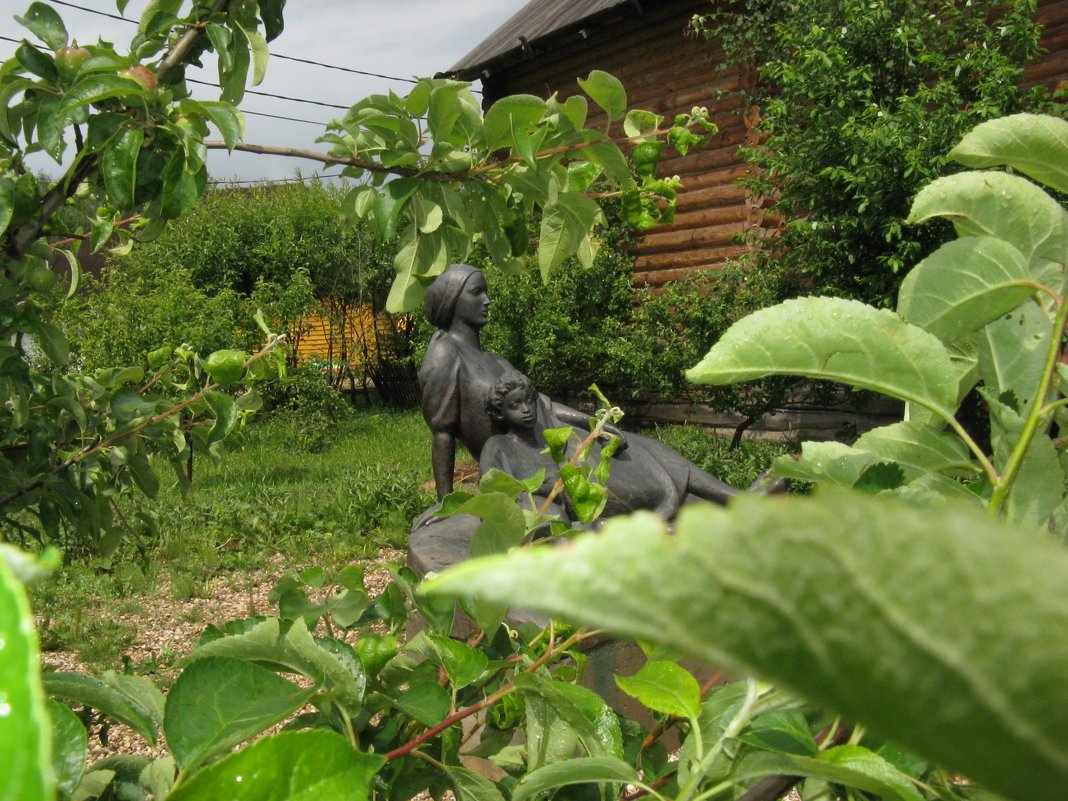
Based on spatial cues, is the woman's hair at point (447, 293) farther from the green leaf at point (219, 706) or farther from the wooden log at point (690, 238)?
the wooden log at point (690, 238)

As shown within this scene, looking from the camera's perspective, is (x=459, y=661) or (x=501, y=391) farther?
(x=501, y=391)

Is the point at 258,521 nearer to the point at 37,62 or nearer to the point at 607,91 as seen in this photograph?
the point at 37,62

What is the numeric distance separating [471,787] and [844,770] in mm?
399

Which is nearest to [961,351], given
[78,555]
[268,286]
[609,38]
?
[78,555]

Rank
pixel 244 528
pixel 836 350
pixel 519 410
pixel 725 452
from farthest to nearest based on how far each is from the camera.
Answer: pixel 725 452, pixel 244 528, pixel 519 410, pixel 836 350

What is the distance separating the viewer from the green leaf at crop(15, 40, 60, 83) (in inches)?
42.1

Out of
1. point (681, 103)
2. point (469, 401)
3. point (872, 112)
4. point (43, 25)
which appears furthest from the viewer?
point (681, 103)

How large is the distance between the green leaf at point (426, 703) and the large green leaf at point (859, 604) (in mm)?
569

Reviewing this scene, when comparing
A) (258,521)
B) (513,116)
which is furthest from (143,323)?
(513,116)

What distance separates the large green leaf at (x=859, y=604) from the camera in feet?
0.55

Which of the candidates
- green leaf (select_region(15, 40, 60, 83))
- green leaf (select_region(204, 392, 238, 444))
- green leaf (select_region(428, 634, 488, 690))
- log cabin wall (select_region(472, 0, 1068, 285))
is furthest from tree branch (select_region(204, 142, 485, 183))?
log cabin wall (select_region(472, 0, 1068, 285))

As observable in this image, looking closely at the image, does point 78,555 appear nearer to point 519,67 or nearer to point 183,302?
point 183,302

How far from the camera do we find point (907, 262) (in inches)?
269

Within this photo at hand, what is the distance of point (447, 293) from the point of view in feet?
15.4
